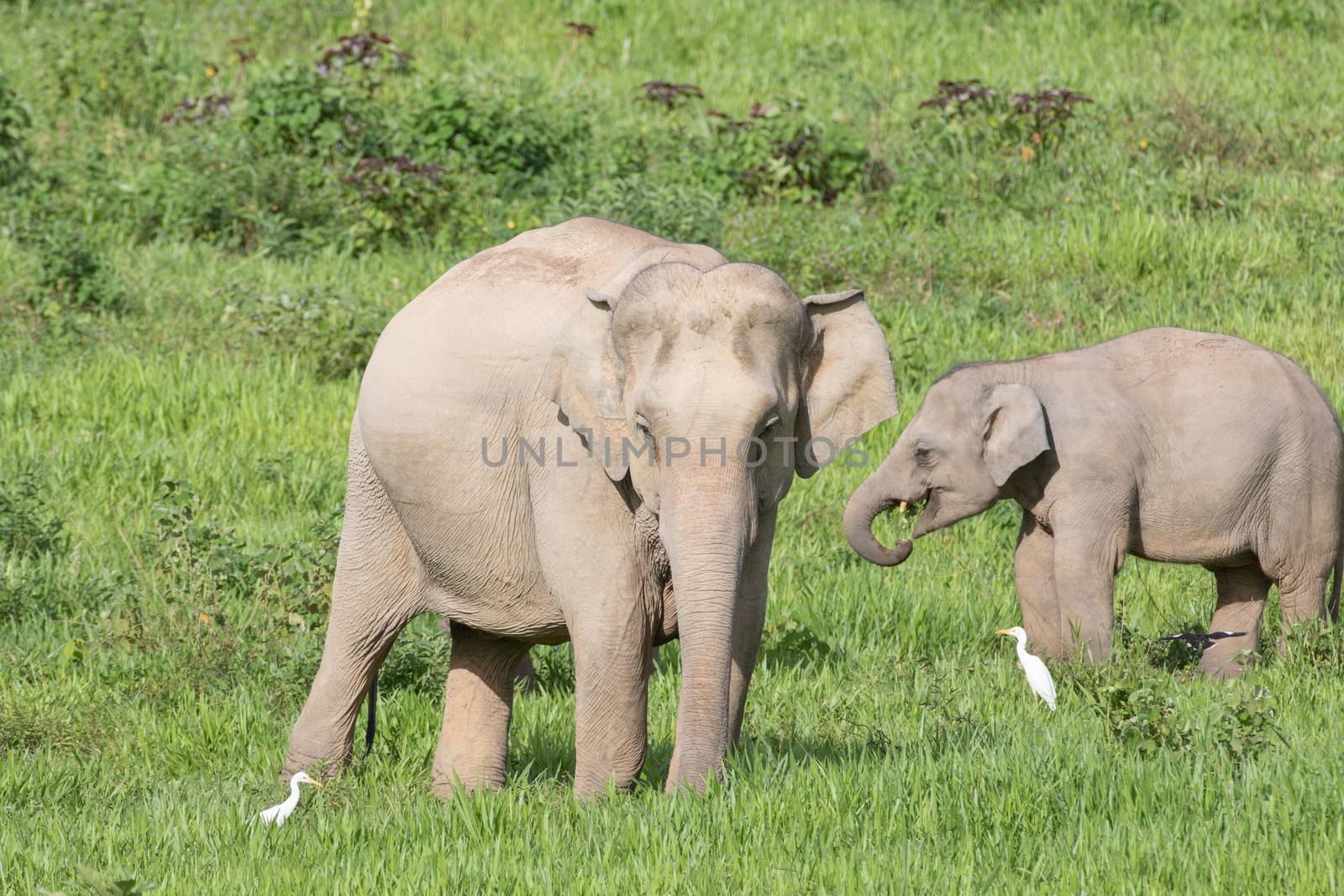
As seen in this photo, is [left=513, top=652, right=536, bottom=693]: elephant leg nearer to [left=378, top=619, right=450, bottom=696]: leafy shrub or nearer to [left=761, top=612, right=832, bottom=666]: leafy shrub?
[left=378, top=619, right=450, bottom=696]: leafy shrub

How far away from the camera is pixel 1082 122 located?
Result: 45.0 ft

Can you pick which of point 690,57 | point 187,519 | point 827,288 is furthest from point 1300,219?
point 187,519

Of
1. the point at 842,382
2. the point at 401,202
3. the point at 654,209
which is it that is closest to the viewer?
the point at 842,382

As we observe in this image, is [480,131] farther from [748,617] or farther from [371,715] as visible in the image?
[748,617]

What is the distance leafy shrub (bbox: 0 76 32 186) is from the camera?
41.8ft

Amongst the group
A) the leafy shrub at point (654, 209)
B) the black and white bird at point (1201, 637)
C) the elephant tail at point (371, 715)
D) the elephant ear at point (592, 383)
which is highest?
the elephant ear at point (592, 383)

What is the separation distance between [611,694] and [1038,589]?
2.97m

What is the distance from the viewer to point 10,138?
12758 millimetres

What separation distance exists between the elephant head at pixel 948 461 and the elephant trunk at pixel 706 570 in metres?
2.94

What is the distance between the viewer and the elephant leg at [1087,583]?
6.85 metres

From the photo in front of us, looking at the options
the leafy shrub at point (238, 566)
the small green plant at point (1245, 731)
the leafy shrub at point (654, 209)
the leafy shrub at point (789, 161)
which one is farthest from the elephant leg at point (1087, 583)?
the leafy shrub at point (789, 161)

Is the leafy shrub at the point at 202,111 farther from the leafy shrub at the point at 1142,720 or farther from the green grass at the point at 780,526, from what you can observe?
the leafy shrub at the point at 1142,720

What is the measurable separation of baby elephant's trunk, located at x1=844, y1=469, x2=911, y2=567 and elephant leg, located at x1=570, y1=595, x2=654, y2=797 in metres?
2.58

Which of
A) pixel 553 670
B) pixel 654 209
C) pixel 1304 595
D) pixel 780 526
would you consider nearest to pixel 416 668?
pixel 553 670
